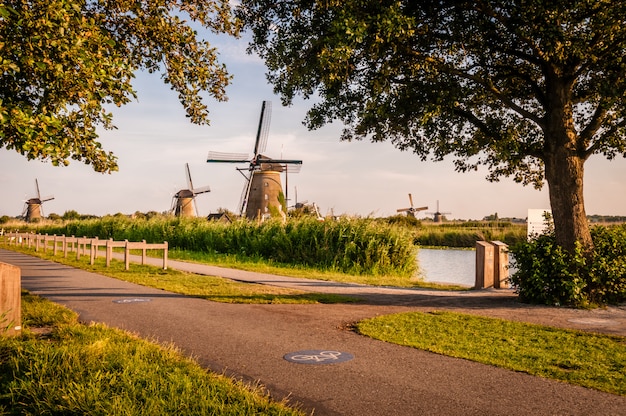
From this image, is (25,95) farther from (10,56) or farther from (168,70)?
(168,70)

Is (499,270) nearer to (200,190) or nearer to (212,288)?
(212,288)

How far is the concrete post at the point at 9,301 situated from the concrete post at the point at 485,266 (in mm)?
13057

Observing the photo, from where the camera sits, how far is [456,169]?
16203mm

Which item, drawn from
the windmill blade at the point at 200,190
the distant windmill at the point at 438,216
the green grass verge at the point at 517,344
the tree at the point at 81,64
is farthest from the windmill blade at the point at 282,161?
the distant windmill at the point at 438,216

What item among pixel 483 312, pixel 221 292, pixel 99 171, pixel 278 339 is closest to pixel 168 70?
pixel 99 171

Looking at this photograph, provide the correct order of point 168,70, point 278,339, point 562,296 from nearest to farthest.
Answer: point 278,339 < point 562,296 < point 168,70

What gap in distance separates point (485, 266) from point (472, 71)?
242 inches

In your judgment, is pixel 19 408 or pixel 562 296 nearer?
pixel 19 408

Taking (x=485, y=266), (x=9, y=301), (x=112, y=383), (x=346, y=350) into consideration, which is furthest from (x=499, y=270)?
(x=112, y=383)

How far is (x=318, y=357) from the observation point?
680 centimetres

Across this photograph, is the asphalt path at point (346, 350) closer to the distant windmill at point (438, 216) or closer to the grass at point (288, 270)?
the grass at point (288, 270)

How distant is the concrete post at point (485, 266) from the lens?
54.0ft

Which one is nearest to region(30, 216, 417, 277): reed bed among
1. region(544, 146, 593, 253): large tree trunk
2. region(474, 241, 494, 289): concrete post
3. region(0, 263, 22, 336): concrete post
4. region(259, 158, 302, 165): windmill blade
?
region(474, 241, 494, 289): concrete post

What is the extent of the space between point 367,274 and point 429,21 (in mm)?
11199
